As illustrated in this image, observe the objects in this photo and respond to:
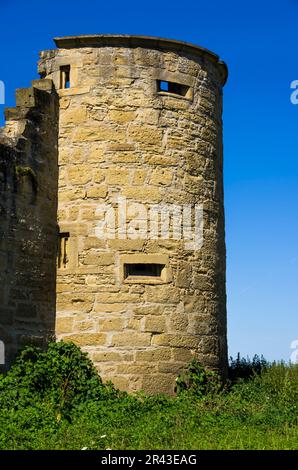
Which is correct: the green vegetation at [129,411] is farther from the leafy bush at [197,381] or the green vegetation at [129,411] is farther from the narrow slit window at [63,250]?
the narrow slit window at [63,250]

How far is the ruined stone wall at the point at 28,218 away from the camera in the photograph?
9297mm

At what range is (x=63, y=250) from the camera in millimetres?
10297

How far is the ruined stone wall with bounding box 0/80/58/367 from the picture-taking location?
9297 mm

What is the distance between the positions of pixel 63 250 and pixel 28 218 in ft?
2.68

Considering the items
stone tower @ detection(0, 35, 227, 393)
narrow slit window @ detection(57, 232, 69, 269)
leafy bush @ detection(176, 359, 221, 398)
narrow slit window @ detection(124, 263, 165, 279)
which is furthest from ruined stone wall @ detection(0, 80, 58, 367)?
leafy bush @ detection(176, 359, 221, 398)

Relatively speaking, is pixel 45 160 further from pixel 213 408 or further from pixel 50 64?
pixel 213 408

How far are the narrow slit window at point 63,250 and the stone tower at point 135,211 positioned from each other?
0.02 meters

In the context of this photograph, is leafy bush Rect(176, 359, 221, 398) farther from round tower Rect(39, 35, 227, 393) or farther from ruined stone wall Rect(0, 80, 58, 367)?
ruined stone wall Rect(0, 80, 58, 367)

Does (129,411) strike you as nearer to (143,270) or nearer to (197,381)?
(197,381)

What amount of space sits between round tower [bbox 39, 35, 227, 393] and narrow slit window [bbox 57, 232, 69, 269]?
0.02 meters

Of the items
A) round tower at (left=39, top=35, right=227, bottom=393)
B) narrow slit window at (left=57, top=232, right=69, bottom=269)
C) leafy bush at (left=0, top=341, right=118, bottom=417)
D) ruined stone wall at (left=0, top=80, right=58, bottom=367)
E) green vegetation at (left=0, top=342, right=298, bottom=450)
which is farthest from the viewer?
narrow slit window at (left=57, top=232, right=69, bottom=269)

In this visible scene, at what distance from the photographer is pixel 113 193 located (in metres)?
10.2

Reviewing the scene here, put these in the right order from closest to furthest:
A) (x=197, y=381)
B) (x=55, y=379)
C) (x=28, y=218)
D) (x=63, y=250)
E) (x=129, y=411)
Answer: (x=129, y=411), (x=55, y=379), (x=28, y=218), (x=197, y=381), (x=63, y=250)

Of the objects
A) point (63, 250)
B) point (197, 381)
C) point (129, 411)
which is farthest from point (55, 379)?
point (197, 381)
